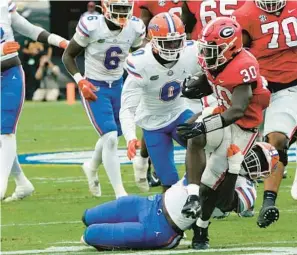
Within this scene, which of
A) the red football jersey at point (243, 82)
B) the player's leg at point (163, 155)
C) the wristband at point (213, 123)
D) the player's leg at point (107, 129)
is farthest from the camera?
the player's leg at point (107, 129)

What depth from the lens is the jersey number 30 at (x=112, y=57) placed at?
8.41 meters

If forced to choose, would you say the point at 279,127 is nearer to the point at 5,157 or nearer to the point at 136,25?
the point at 136,25

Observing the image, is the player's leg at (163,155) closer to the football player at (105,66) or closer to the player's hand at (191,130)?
the football player at (105,66)

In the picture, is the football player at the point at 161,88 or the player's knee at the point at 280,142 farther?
the player's knee at the point at 280,142

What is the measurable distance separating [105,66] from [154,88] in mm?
1146

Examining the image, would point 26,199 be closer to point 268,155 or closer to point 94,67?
point 94,67

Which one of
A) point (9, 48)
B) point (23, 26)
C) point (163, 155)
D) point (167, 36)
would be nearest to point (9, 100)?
point (9, 48)

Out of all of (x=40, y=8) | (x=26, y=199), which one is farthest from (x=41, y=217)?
→ (x=40, y=8)

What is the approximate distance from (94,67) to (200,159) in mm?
2572

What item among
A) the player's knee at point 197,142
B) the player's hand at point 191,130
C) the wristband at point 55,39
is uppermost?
the player's hand at point 191,130

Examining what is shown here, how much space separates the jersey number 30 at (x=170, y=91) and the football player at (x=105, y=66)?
83 cm

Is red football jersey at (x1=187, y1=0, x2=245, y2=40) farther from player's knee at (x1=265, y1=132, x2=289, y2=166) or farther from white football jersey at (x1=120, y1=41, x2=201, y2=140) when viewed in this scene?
player's knee at (x1=265, y1=132, x2=289, y2=166)

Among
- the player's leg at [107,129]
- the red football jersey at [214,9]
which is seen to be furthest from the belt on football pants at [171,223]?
the red football jersey at [214,9]

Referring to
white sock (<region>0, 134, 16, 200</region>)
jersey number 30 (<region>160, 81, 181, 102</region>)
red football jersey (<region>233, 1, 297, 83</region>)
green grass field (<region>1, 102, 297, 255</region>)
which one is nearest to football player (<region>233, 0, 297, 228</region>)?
red football jersey (<region>233, 1, 297, 83</region>)
